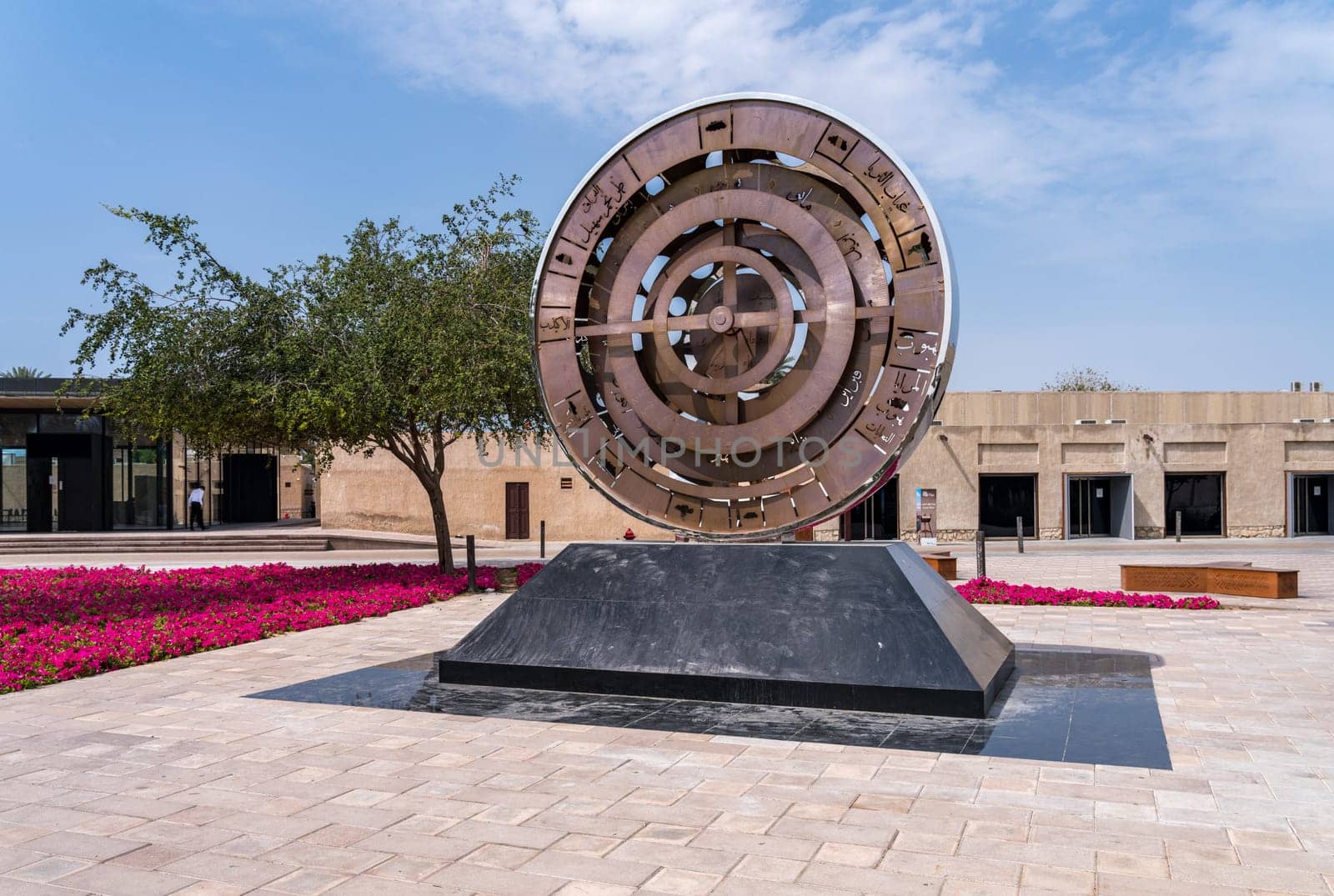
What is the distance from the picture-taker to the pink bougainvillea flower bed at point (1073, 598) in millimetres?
15141

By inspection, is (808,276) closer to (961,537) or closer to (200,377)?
(200,377)

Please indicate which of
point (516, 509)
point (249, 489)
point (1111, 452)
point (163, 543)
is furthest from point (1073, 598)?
point (249, 489)

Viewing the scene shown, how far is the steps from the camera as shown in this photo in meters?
29.6

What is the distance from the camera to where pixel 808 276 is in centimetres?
911

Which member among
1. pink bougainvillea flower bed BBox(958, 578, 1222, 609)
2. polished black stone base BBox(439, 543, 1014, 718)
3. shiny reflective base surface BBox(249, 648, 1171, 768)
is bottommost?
pink bougainvillea flower bed BBox(958, 578, 1222, 609)

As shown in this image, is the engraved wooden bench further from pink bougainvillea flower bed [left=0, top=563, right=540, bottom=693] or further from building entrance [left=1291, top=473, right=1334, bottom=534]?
building entrance [left=1291, top=473, right=1334, bottom=534]

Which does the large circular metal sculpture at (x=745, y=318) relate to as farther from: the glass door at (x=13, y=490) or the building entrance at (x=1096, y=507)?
the glass door at (x=13, y=490)

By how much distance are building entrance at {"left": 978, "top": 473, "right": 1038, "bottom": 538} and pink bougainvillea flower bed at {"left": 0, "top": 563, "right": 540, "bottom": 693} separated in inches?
695

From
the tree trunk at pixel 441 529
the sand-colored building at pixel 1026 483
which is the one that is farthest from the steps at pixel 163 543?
the tree trunk at pixel 441 529

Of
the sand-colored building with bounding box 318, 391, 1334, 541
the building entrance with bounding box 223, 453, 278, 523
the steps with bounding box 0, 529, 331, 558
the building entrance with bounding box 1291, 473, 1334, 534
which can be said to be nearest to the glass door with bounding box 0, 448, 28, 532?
the steps with bounding box 0, 529, 331, 558

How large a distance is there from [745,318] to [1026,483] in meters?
27.1

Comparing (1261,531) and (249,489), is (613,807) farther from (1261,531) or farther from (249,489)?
(249,489)

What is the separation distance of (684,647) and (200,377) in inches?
441

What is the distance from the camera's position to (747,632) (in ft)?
27.7
